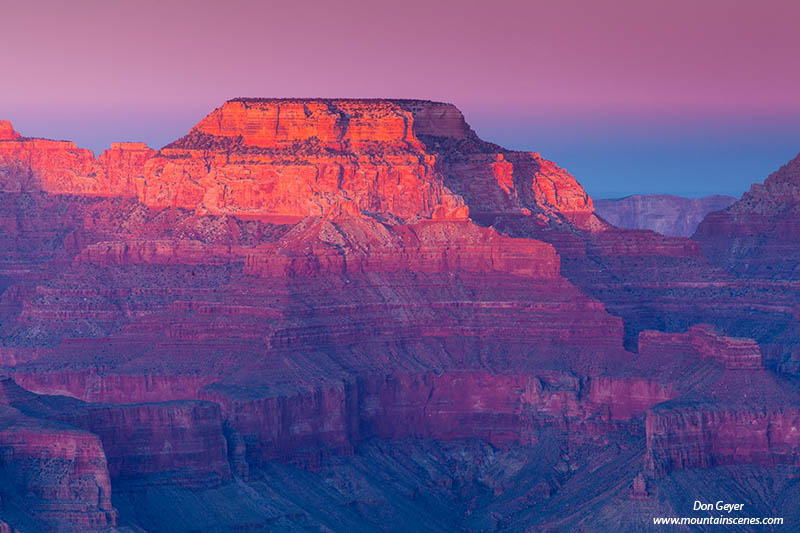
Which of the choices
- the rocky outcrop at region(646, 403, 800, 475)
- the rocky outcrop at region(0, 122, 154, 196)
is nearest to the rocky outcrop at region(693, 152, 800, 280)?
the rocky outcrop at region(0, 122, 154, 196)

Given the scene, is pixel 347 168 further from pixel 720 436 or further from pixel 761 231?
pixel 720 436

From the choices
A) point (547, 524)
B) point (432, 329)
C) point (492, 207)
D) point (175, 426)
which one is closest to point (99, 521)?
point (175, 426)

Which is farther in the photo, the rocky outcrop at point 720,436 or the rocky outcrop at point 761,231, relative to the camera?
the rocky outcrop at point 761,231

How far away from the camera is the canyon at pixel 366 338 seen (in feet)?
396

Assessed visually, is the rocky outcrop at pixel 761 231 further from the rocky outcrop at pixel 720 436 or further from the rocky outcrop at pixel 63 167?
the rocky outcrop at pixel 720 436

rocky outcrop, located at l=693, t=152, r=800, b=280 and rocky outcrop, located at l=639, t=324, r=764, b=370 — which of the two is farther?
rocky outcrop, located at l=693, t=152, r=800, b=280

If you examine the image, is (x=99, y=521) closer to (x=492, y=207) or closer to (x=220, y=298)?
(x=220, y=298)

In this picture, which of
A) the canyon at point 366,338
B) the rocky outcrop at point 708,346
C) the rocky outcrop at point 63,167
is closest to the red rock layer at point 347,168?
the canyon at point 366,338

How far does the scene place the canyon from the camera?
121m

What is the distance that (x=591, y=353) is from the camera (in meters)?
136

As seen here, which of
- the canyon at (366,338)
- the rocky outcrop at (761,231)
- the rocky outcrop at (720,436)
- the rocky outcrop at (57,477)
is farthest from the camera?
the rocky outcrop at (761,231)

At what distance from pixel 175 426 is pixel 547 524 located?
13.7 m

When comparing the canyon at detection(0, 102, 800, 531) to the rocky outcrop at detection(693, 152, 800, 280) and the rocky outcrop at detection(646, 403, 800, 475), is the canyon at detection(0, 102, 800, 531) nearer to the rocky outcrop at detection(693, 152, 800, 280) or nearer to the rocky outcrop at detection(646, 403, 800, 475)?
the rocky outcrop at detection(646, 403, 800, 475)

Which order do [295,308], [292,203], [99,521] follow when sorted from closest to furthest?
1. [99,521]
2. [295,308]
3. [292,203]
